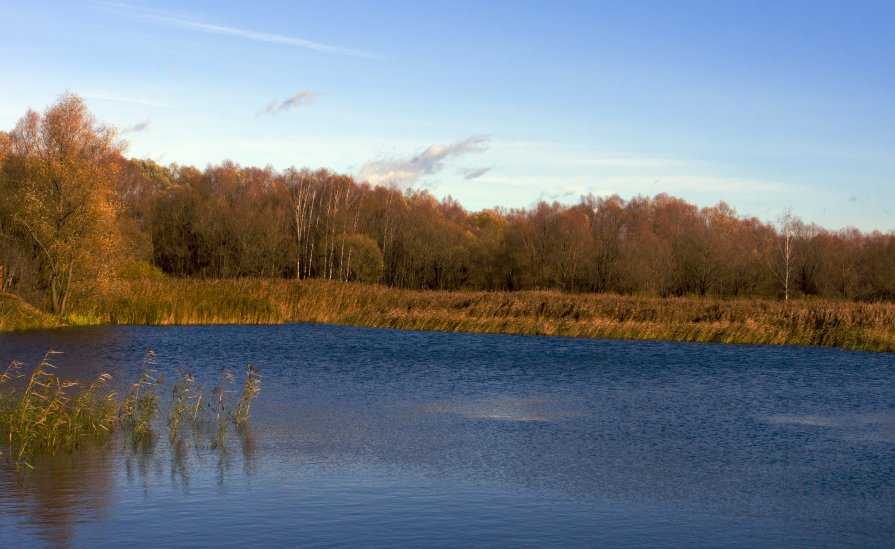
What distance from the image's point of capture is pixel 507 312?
47406 millimetres

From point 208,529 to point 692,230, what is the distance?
8099 centimetres

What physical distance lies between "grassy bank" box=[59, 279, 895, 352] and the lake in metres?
11.5

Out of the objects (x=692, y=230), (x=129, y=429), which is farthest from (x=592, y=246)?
(x=129, y=429)

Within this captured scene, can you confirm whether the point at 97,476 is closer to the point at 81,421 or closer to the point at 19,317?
the point at 81,421

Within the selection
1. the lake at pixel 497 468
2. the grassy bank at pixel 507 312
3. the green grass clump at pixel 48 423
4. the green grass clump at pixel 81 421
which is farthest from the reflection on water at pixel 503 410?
the grassy bank at pixel 507 312

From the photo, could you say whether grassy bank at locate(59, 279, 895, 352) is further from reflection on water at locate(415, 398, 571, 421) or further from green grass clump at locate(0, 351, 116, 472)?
green grass clump at locate(0, 351, 116, 472)

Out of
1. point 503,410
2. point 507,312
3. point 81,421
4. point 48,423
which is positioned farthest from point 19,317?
point 503,410

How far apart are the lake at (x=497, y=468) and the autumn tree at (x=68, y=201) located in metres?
14.6

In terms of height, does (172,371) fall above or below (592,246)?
below

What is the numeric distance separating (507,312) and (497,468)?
109 ft

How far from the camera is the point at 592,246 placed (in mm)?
80375

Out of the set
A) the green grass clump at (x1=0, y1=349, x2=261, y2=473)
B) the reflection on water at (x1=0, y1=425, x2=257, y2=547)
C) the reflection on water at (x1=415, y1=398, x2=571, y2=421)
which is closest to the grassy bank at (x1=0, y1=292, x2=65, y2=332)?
the green grass clump at (x1=0, y1=349, x2=261, y2=473)

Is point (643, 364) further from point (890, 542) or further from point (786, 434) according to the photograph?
point (890, 542)

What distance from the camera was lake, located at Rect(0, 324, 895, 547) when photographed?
35.5 feet
